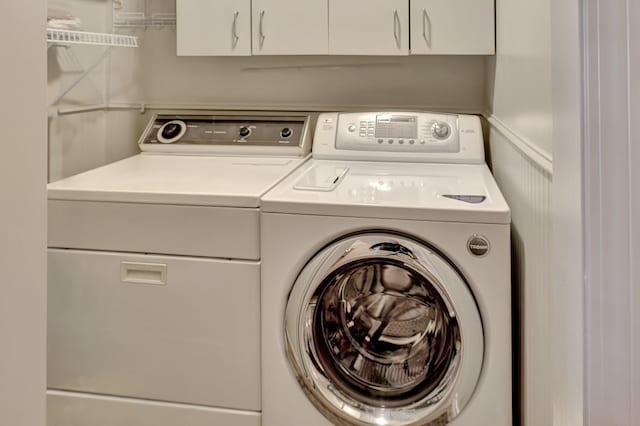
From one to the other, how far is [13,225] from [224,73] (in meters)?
2.11

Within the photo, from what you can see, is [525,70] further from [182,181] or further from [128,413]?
[128,413]

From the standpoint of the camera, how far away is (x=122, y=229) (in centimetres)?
170

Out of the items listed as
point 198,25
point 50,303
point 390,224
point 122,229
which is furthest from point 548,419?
point 198,25

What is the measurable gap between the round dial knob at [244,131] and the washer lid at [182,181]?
137 mm

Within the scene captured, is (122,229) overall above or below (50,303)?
above

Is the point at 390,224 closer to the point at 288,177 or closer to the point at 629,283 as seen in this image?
the point at 288,177

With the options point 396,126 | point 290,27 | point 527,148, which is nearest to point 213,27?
point 290,27

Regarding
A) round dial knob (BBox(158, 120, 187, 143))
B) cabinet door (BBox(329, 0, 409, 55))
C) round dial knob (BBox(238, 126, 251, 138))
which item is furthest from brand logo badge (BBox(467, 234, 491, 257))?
round dial knob (BBox(158, 120, 187, 143))

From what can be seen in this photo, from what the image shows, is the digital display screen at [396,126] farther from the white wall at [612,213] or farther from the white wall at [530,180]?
the white wall at [612,213]

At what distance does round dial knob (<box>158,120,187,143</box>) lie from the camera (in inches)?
97.3

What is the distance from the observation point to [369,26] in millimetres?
2188

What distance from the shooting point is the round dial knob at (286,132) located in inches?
94.7

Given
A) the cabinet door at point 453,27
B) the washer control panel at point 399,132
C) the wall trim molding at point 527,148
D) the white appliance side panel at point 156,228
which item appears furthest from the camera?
the washer control panel at point 399,132

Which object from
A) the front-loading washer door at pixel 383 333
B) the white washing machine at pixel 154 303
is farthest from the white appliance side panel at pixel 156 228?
the front-loading washer door at pixel 383 333
